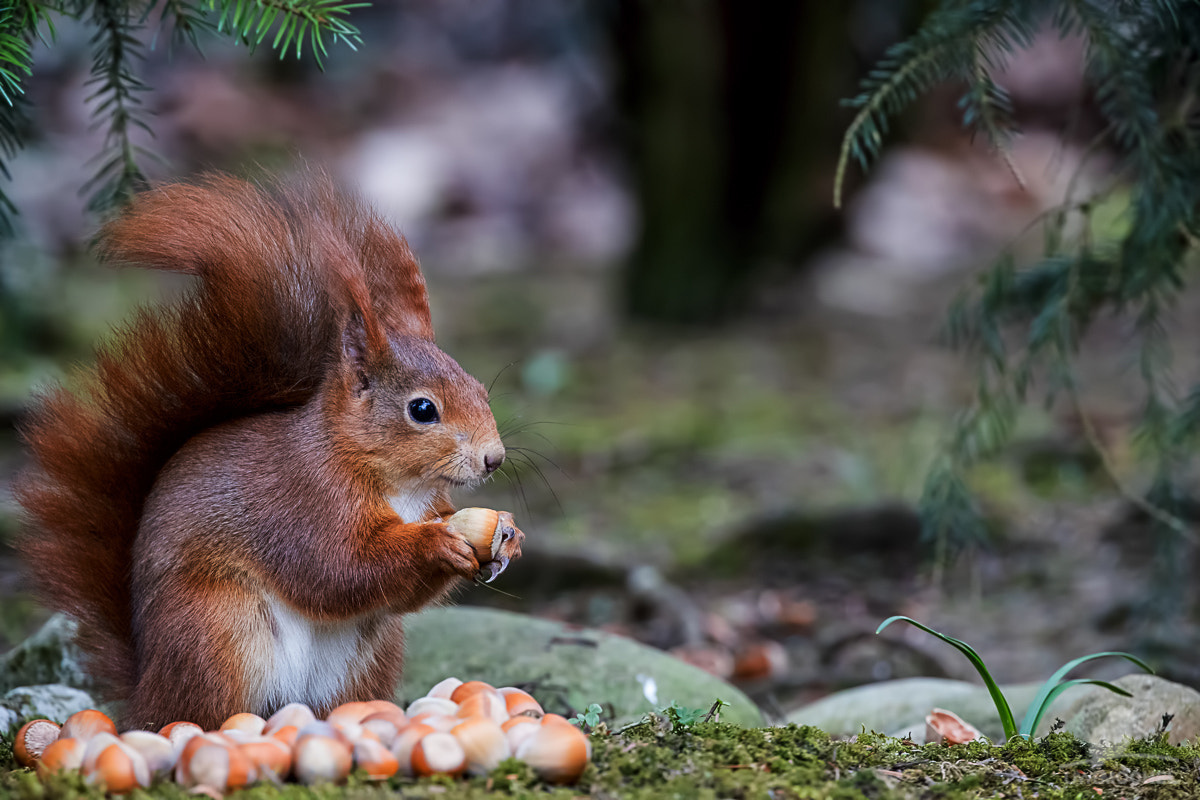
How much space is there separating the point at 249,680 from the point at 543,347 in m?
5.06

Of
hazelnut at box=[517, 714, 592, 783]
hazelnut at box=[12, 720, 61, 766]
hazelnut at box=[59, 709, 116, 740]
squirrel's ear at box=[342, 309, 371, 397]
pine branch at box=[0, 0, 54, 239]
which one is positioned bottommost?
hazelnut at box=[12, 720, 61, 766]

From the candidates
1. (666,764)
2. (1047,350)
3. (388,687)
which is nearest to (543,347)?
(1047,350)

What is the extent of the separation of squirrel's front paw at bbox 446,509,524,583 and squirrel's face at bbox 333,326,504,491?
0.44 feet

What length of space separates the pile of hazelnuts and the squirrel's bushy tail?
56cm

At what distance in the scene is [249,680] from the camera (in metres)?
2.07

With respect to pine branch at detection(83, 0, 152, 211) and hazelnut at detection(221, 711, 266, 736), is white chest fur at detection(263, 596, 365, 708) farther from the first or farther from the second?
pine branch at detection(83, 0, 152, 211)

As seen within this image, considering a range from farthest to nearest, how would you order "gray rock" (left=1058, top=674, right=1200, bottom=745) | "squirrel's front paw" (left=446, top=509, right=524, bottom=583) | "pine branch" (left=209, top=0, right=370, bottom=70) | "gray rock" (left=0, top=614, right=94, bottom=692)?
"gray rock" (left=0, top=614, right=94, bottom=692) → "gray rock" (left=1058, top=674, right=1200, bottom=745) → "pine branch" (left=209, top=0, right=370, bottom=70) → "squirrel's front paw" (left=446, top=509, right=524, bottom=583)

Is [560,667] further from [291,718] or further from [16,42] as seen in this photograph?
[16,42]

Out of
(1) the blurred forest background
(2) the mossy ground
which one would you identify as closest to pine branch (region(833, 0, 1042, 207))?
(1) the blurred forest background

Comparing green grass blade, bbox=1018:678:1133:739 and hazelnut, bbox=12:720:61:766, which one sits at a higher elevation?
hazelnut, bbox=12:720:61:766

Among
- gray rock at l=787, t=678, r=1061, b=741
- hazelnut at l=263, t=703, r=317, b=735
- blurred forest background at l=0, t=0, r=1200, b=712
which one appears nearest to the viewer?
hazelnut at l=263, t=703, r=317, b=735

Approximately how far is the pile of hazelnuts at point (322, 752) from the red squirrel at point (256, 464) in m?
0.30

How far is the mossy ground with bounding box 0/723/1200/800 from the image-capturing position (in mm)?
1655

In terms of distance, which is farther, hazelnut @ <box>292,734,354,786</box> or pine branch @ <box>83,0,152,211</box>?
pine branch @ <box>83,0,152,211</box>
